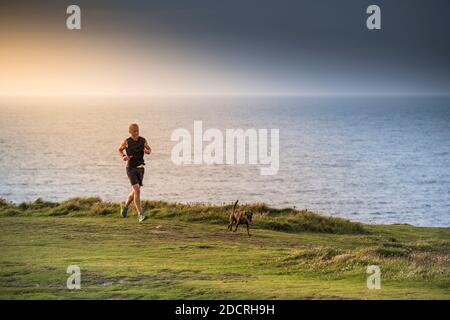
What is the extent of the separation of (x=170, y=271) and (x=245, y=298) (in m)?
4.14

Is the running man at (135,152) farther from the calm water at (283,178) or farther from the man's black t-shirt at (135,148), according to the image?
the calm water at (283,178)

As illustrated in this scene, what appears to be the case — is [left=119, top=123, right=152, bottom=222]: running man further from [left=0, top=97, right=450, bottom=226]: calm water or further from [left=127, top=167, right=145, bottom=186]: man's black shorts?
[left=0, top=97, right=450, bottom=226]: calm water

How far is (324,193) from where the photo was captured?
326 feet

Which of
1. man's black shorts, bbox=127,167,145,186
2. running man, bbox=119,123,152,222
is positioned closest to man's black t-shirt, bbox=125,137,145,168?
running man, bbox=119,123,152,222

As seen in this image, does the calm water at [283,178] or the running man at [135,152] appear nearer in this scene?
the running man at [135,152]

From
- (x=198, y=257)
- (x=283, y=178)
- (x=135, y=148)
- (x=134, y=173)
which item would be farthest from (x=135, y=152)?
(x=283, y=178)

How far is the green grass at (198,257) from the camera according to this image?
1858 centimetres

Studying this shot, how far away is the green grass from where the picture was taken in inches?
731

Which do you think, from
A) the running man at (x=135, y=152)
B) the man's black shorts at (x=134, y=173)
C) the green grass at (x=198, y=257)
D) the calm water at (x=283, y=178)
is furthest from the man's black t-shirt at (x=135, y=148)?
the calm water at (x=283, y=178)

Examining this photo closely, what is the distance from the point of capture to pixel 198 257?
24.0 metres

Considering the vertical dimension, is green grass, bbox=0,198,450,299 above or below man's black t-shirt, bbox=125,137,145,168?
below
